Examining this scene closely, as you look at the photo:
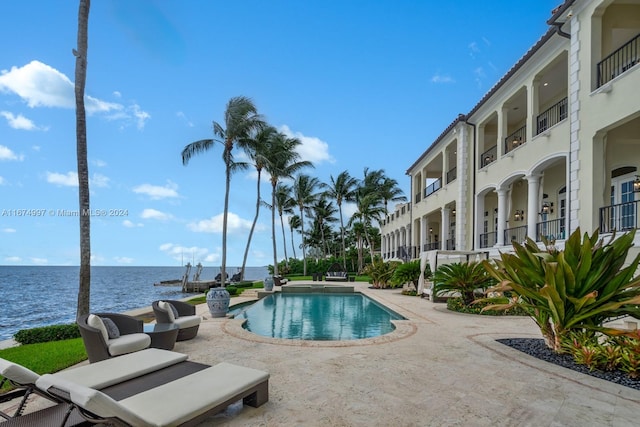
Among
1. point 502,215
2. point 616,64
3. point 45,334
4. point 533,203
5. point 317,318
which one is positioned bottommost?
point 317,318

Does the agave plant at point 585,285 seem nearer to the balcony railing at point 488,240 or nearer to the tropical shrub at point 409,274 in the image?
the balcony railing at point 488,240

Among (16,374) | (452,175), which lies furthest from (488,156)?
(16,374)

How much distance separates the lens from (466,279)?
35.0 ft

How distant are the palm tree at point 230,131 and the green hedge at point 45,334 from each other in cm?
1166

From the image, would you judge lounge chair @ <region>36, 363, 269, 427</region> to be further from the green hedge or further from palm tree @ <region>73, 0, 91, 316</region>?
the green hedge

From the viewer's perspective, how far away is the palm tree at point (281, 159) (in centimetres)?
2517

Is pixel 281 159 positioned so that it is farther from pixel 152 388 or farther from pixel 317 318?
pixel 152 388

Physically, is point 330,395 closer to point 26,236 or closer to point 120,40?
point 120,40

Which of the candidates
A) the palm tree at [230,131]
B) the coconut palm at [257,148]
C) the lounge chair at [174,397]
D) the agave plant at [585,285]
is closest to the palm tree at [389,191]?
the coconut palm at [257,148]

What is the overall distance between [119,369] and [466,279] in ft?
31.1

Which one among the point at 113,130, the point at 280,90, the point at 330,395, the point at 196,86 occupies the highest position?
the point at 280,90

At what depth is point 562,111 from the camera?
45.1ft

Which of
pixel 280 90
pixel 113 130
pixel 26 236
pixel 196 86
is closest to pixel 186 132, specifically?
pixel 196 86

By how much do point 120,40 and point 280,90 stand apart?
1261cm
